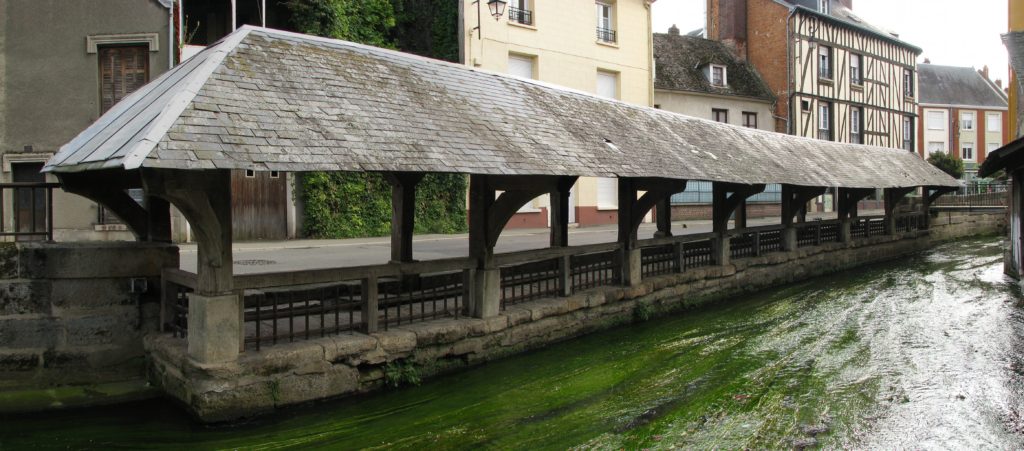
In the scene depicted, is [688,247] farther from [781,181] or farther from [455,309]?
[455,309]

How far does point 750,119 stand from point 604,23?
7342mm

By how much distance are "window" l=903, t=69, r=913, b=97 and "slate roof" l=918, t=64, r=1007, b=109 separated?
10.3m

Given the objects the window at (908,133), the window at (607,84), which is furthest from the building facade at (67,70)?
the window at (908,133)

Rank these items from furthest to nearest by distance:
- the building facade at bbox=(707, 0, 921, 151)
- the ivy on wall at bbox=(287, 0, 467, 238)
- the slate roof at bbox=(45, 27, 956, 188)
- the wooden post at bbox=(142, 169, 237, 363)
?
the building facade at bbox=(707, 0, 921, 151) < the ivy on wall at bbox=(287, 0, 467, 238) < the wooden post at bbox=(142, 169, 237, 363) < the slate roof at bbox=(45, 27, 956, 188)

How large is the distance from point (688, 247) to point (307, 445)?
664 cm

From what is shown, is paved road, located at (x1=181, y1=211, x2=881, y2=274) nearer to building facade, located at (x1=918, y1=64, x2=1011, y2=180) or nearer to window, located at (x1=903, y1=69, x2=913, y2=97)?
window, located at (x1=903, y1=69, x2=913, y2=97)

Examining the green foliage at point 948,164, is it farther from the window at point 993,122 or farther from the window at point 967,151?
the window at point 993,122

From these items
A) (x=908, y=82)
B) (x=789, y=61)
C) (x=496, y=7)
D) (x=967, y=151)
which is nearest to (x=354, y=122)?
(x=496, y=7)

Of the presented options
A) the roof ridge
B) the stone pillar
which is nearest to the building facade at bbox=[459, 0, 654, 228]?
the roof ridge

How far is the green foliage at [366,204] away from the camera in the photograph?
43.9 ft

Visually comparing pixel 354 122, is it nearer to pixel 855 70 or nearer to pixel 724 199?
pixel 724 199

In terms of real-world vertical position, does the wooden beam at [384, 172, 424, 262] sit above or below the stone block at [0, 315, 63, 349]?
above

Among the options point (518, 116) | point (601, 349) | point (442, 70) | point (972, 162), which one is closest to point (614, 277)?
point (601, 349)

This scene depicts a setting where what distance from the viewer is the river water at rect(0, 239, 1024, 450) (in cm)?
→ 417
